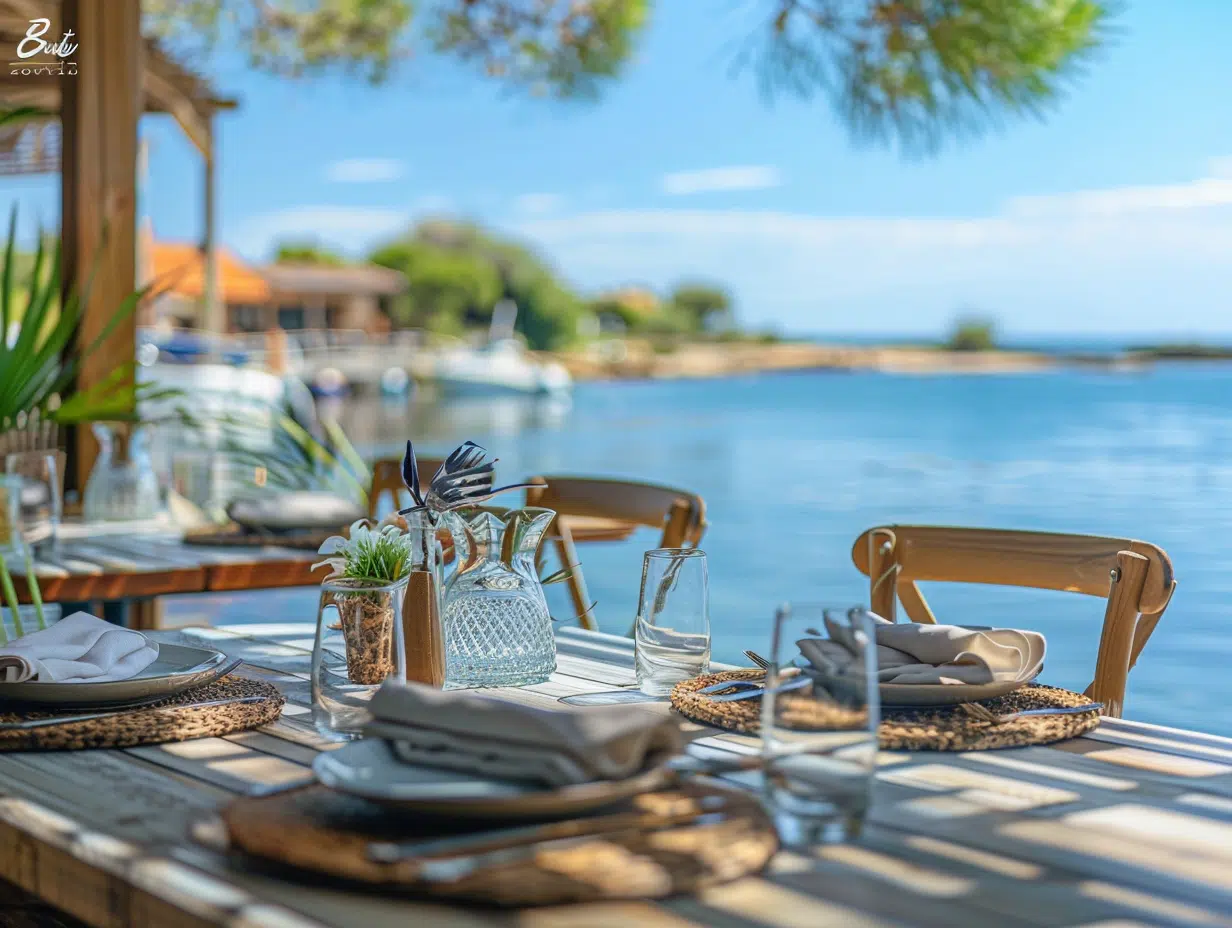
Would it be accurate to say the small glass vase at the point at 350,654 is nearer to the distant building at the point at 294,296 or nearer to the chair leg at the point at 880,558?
the chair leg at the point at 880,558

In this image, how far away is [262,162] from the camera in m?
42.4

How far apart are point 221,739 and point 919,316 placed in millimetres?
36538

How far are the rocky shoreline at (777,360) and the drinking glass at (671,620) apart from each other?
129ft

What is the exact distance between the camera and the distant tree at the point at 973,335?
37.5m

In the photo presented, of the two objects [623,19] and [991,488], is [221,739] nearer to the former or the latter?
[623,19]

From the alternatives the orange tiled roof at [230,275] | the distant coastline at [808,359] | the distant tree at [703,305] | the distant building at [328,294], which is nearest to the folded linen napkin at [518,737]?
the orange tiled roof at [230,275]

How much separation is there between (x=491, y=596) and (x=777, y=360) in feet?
141

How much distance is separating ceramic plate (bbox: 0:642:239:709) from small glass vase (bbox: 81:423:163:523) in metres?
1.56

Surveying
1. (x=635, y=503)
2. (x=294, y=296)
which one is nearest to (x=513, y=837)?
(x=635, y=503)

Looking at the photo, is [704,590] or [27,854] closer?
[27,854]

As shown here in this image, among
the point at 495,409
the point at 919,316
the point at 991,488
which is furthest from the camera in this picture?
the point at 919,316

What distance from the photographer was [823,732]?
0.87m

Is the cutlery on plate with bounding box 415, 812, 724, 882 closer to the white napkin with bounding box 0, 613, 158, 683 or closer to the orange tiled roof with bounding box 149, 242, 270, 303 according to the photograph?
the white napkin with bounding box 0, 613, 158, 683

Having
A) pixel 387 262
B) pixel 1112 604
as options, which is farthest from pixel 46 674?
pixel 387 262
